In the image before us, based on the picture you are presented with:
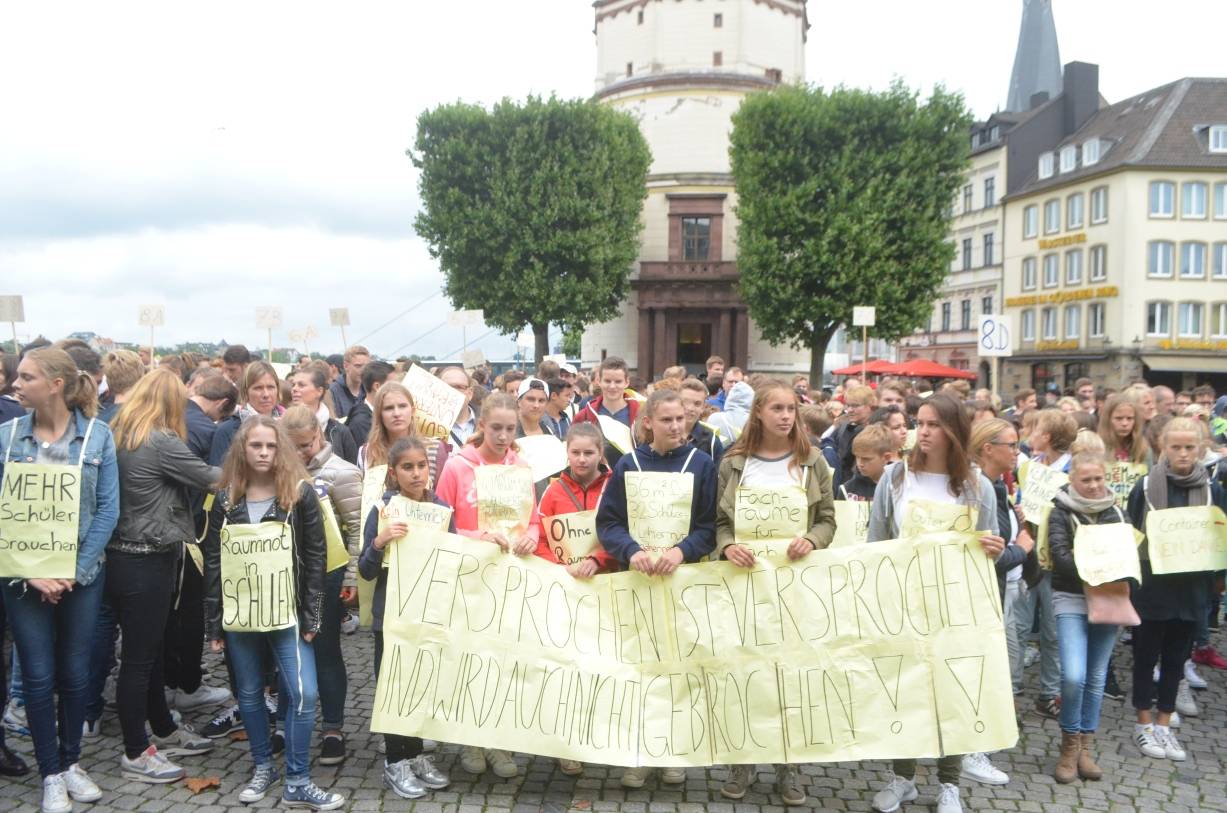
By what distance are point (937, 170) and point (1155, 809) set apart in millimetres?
31448

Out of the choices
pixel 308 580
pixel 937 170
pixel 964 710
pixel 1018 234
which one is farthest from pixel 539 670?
pixel 1018 234

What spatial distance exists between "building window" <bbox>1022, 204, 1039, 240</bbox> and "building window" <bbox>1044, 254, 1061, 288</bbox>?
77.1 inches

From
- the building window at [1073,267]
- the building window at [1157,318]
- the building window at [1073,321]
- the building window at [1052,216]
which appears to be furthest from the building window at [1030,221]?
the building window at [1157,318]

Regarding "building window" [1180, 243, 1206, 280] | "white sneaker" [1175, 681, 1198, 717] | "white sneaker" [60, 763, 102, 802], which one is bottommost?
"white sneaker" [1175, 681, 1198, 717]

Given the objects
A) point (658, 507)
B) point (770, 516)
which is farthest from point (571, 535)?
point (770, 516)

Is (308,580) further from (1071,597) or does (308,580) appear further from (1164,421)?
(1164,421)

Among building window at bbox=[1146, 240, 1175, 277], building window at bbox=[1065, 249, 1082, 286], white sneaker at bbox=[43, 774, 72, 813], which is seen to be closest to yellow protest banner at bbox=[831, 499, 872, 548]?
white sneaker at bbox=[43, 774, 72, 813]

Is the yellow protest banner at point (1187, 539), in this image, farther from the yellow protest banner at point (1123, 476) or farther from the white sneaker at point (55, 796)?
the white sneaker at point (55, 796)

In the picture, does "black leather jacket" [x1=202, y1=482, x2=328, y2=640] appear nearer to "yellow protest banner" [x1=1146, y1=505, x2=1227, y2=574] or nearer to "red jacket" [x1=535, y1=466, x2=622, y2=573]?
"red jacket" [x1=535, y1=466, x2=622, y2=573]

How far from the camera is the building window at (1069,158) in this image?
4931cm

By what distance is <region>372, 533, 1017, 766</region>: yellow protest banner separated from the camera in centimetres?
498

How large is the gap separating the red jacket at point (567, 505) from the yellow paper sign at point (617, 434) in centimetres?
122

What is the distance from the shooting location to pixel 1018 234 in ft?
173

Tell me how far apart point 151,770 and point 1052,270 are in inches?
2092
